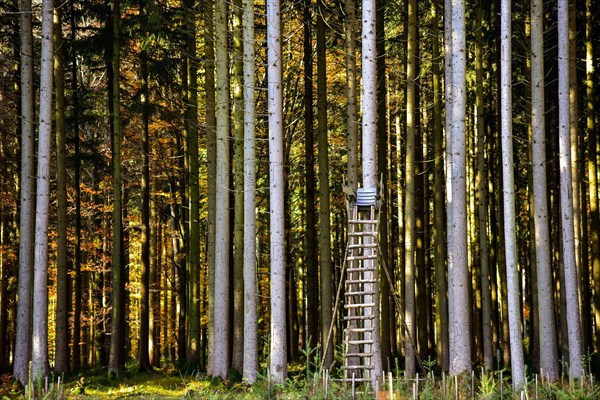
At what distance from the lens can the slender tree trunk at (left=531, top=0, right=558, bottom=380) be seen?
57.5 feet

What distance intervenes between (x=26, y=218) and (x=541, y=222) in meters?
11.2

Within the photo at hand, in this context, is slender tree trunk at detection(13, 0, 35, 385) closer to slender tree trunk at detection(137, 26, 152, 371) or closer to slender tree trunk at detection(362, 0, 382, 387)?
slender tree trunk at detection(137, 26, 152, 371)

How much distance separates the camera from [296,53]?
28094 mm

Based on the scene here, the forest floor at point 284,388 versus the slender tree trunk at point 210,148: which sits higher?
the slender tree trunk at point 210,148

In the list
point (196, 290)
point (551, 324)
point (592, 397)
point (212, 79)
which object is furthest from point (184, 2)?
point (592, 397)

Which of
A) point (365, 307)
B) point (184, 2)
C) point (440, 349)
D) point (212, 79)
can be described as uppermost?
point (184, 2)

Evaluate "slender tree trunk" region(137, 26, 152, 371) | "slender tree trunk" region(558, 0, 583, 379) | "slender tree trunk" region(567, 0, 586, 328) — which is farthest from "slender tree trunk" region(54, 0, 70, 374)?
"slender tree trunk" region(567, 0, 586, 328)

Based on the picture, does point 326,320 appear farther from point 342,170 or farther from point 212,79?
point 342,170

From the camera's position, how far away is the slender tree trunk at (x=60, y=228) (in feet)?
65.3

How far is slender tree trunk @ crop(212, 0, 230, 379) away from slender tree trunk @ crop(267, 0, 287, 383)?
222 cm

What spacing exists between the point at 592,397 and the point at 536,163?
6.39 meters

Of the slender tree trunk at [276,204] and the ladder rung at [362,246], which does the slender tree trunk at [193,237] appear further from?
the ladder rung at [362,246]

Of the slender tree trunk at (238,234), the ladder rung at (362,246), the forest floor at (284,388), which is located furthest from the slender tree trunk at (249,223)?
the ladder rung at (362,246)

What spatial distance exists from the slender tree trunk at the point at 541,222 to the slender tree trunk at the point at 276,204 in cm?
567
